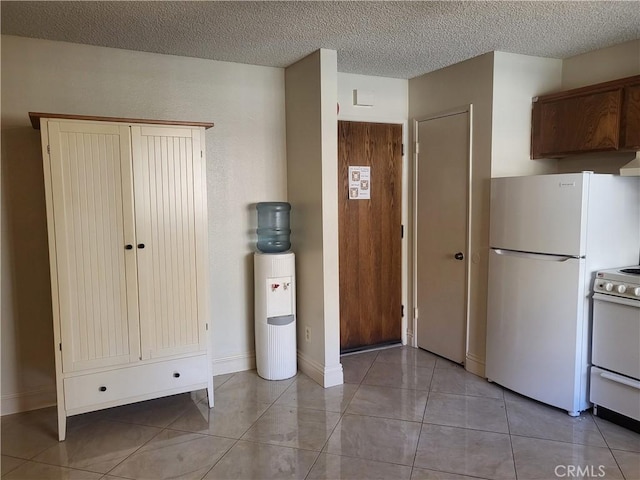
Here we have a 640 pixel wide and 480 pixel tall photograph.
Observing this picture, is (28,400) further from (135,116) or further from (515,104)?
(515,104)

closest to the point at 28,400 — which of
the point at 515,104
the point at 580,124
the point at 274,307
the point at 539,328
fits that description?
the point at 274,307

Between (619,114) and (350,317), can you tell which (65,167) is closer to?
(350,317)

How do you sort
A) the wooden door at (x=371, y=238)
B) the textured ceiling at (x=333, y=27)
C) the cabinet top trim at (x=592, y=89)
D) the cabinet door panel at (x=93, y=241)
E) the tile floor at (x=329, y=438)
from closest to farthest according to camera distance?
the tile floor at (x=329, y=438) < the textured ceiling at (x=333, y=27) < the cabinet door panel at (x=93, y=241) < the cabinet top trim at (x=592, y=89) < the wooden door at (x=371, y=238)

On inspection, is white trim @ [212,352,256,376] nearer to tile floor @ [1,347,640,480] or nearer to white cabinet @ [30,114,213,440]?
tile floor @ [1,347,640,480]

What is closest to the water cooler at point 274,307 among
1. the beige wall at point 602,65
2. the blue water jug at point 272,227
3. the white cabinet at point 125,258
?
the blue water jug at point 272,227

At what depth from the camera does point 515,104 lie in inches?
135

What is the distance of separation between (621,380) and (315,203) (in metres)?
2.23

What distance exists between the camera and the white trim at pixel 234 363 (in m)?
3.62

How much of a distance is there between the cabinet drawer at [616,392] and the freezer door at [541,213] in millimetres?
763

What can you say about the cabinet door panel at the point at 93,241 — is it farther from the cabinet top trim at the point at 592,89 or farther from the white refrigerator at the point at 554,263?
the cabinet top trim at the point at 592,89

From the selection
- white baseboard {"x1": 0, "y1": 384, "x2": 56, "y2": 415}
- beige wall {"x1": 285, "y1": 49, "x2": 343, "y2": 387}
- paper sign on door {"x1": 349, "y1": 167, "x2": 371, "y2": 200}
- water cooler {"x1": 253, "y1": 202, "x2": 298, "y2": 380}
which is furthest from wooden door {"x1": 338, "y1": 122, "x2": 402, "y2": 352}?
white baseboard {"x1": 0, "y1": 384, "x2": 56, "y2": 415}

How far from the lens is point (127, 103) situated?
318cm

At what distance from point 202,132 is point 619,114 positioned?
8.98 feet

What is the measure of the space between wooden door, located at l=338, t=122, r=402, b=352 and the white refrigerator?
1.07m
